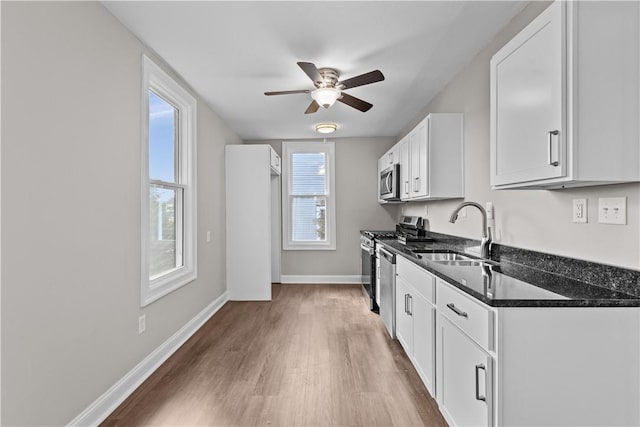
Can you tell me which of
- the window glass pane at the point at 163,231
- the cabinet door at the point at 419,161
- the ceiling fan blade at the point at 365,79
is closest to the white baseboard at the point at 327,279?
the cabinet door at the point at 419,161

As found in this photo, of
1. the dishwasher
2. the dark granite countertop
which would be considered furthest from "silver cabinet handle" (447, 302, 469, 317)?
the dishwasher

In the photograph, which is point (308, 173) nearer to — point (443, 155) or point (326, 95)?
point (326, 95)

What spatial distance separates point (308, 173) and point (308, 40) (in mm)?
3542

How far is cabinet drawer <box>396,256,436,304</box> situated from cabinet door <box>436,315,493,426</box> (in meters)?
0.20

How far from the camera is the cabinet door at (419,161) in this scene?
131 inches

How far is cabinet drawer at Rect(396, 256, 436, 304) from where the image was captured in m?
2.17

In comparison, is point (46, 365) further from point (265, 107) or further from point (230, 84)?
point (265, 107)

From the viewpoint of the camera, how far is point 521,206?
2258 millimetres

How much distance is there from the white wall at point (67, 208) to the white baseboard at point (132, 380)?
2.1 inches

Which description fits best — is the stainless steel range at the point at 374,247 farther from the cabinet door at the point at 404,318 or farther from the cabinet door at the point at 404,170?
the cabinet door at the point at 404,318

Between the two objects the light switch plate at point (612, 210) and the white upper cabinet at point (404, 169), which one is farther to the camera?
the white upper cabinet at point (404, 169)

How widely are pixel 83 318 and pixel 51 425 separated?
1.70 feet

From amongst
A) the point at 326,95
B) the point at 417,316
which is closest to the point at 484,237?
Answer: the point at 417,316

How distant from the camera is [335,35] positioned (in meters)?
2.48
